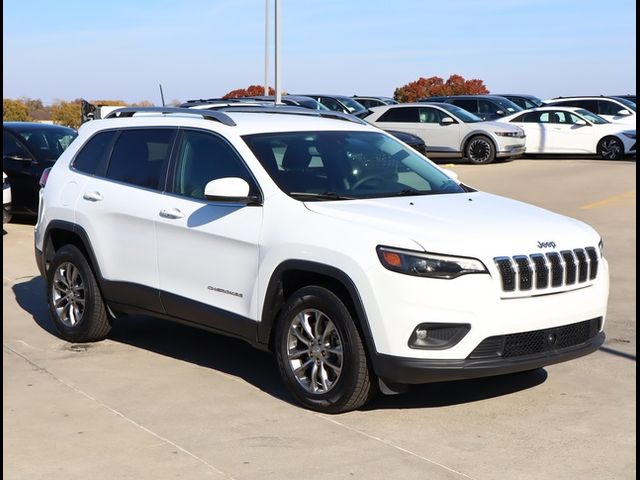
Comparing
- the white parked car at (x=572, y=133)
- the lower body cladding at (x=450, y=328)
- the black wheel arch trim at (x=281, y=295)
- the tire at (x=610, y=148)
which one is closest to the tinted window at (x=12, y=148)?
the black wheel arch trim at (x=281, y=295)

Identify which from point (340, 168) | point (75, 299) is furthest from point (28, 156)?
point (340, 168)

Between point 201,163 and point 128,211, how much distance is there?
721 millimetres

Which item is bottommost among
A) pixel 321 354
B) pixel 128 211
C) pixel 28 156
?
pixel 321 354

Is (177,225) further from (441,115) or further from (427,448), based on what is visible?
(441,115)

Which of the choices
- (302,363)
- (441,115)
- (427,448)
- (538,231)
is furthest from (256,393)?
(441,115)

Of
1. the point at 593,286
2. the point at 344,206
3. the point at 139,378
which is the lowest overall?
the point at 139,378

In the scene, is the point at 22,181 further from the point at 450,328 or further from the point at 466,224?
the point at 450,328

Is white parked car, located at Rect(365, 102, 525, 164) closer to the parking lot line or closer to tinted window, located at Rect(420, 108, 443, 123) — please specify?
tinted window, located at Rect(420, 108, 443, 123)

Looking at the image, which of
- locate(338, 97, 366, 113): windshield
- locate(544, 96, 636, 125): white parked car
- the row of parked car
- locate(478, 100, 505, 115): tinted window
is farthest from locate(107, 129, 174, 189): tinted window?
locate(478, 100, 505, 115): tinted window

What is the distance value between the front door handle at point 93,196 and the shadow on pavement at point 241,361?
1165 millimetres

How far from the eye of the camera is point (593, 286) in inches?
248

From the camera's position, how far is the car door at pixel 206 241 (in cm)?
661

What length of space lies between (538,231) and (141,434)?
100 inches

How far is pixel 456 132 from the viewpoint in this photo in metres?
25.3
